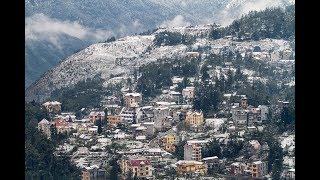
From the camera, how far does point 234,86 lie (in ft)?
11.8

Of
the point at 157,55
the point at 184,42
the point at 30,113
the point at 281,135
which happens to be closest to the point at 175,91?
the point at 157,55

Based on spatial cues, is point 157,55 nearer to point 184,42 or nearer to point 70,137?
point 184,42

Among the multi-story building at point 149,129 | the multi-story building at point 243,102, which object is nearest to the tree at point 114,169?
the multi-story building at point 149,129

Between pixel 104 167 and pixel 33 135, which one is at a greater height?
pixel 33 135

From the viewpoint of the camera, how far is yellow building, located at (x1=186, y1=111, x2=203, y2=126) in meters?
3.25

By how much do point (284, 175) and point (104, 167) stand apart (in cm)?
97

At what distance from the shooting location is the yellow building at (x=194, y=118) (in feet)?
10.7

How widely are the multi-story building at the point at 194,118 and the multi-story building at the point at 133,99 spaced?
36 cm

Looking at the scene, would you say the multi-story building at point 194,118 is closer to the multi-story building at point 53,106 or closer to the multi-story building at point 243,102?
the multi-story building at point 243,102

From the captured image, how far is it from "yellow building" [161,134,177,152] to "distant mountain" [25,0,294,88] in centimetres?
71

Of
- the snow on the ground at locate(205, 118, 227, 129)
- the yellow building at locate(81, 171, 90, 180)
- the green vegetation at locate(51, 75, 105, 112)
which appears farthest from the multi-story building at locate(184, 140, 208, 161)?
the green vegetation at locate(51, 75, 105, 112)

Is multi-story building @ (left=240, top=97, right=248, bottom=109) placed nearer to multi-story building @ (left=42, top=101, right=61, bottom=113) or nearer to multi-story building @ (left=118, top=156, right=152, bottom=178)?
multi-story building @ (left=118, top=156, right=152, bottom=178)

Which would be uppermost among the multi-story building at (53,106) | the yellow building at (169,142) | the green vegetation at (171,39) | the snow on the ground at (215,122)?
the green vegetation at (171,39)

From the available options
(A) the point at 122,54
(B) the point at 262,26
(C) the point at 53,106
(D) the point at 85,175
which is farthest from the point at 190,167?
(B) the point at 262,26
